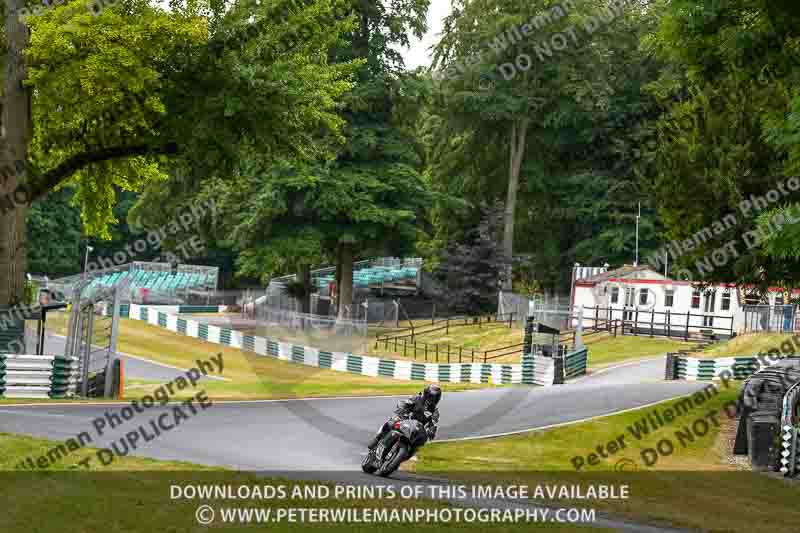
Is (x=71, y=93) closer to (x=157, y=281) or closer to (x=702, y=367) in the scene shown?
(x=702, y=367)

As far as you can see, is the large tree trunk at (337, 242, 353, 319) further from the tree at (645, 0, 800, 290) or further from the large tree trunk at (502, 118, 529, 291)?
the tree at (645, 0, 800, 290)

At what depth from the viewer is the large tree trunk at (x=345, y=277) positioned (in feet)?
180

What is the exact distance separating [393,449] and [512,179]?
51962 mm

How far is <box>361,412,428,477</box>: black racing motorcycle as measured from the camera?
1352 cm

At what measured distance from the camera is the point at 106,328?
1008 inches

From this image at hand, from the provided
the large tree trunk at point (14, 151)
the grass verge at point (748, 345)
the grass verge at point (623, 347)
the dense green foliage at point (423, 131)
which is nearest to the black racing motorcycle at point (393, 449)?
the dense green foliage at point (423, 131)

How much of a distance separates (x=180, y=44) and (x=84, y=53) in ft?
7.57

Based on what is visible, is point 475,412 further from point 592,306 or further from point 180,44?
point 592,306

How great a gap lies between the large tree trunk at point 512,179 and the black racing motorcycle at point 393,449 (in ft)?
157

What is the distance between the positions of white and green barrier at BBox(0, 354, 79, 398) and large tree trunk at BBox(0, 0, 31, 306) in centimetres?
307

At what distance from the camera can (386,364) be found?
42.7 meters

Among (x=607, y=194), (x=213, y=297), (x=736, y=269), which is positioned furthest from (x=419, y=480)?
(x=213, y=297)

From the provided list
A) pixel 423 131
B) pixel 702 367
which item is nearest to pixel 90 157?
pixel 702 367

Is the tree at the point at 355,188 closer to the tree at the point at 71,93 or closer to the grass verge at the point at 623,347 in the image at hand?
the grass verge at the point at 623,347
